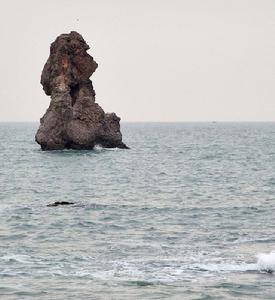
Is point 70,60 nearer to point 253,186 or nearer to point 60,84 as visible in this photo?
point 60,84

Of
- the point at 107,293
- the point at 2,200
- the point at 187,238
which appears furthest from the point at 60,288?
the point at 2,200

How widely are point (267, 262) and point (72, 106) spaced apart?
231 feet

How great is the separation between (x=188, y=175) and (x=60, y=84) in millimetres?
30626

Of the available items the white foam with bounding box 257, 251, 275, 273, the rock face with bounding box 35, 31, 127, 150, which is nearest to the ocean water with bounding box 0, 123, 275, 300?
the white foam with bounding box 257, 251, 275, 273

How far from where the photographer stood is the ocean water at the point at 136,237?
80.1 feet

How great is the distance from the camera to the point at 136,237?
3353 cm

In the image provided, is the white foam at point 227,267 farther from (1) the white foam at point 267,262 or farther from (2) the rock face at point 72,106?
(2) the rock face at point 72,106

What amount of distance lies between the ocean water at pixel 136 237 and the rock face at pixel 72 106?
25571 mm

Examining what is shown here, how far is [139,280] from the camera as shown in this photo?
2502 centimetres

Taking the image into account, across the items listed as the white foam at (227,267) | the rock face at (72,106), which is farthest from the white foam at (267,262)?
the rock face at (72,106)

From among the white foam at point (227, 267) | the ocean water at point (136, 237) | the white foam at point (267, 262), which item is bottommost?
the ocean water at point (136, 237)

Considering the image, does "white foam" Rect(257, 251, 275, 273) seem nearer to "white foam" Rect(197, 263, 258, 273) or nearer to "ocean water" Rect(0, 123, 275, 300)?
"ocean water" Rect(0, 123, 275, 300)

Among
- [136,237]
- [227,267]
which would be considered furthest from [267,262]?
[136,237]

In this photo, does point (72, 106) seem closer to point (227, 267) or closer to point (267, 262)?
point (227, 267)
